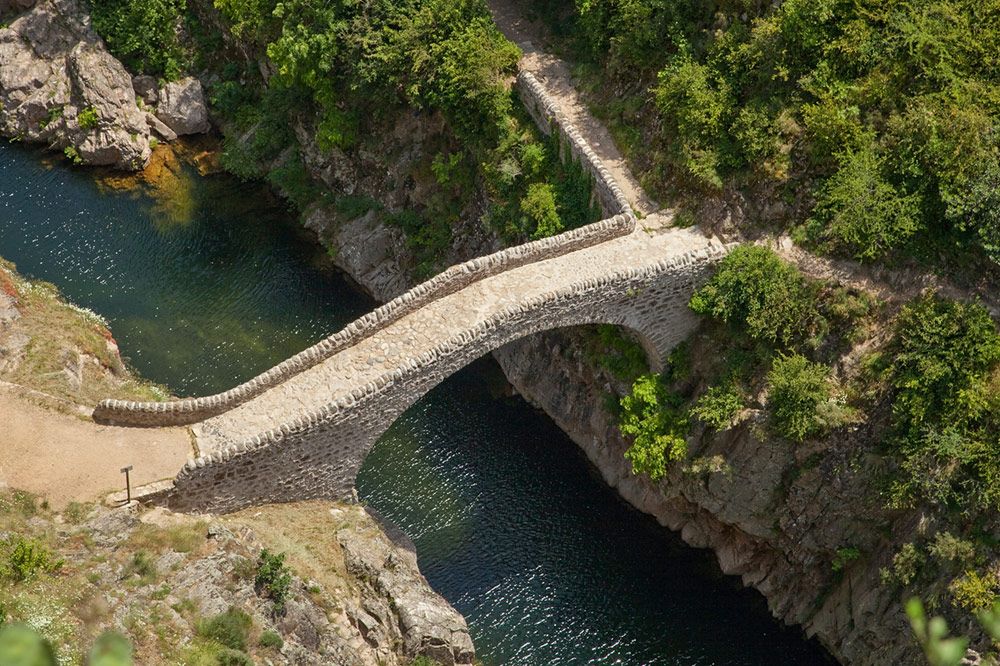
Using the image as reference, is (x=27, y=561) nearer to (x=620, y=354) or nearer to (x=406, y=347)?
(x=406, y=347)

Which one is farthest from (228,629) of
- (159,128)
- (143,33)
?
(143,33)

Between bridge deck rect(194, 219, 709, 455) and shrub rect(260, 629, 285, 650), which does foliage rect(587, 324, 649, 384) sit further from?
shrub rect(260, 629, 285, 650)

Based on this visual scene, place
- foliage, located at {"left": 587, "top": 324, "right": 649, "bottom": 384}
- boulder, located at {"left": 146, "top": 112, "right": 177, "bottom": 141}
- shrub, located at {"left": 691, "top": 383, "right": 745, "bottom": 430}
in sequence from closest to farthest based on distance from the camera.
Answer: shrub, located at {"left": 691, "top": 383, "right": 745, "bottom": 430}, foliage, located at {"left": 587, "top": 324, "right": 649, "bottom": 384}, boulder, located at {"left": 146, "top": 112, "right": 177, "bottom": 141}

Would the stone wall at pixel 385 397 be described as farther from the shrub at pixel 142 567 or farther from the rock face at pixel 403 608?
the shrub at pixel 142 567

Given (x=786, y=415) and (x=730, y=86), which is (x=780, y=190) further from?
(x=786, y=415)

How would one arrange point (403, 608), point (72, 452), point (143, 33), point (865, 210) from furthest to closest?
point (143, 33)
point (865, 210)
point (403, 608)
point (72, 452)

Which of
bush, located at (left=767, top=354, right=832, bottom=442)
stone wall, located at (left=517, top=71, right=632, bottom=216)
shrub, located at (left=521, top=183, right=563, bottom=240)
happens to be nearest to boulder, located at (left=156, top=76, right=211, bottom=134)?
stone wall, located at (left=517, top=71, right=632, bottom=216)
